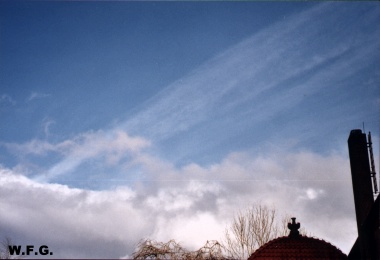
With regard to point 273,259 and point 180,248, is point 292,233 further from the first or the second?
point 180,248

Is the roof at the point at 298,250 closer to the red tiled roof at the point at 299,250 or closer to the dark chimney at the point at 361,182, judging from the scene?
the red tiled roof at the point at 299,250

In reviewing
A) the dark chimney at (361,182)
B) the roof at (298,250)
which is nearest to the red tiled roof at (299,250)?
the roof at (298,250)

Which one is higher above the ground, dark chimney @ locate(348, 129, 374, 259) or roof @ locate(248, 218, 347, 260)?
dark chimney @ locate(348, 129, 374, 259)

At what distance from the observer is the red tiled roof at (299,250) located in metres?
14.0

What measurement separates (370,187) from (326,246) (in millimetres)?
3269

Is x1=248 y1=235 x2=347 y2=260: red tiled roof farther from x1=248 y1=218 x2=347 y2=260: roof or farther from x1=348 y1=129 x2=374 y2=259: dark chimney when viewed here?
x1=348 y1=129 x2=374 y2=259: dark chimney

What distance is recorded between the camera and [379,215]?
456 inches

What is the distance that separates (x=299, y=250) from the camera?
46.6ft

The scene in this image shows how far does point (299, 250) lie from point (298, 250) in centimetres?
4

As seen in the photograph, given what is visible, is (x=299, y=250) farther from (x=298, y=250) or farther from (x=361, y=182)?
(x=361, y=182)

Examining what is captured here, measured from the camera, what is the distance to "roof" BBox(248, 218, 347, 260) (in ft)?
46.0

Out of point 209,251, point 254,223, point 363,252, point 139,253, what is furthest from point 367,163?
point 254,223

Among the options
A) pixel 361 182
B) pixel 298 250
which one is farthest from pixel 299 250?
pixel 361 182

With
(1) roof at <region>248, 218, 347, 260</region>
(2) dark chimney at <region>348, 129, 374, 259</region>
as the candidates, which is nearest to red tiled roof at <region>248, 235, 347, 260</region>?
(1) roof at <region>248, 218, 347, 260</region>
